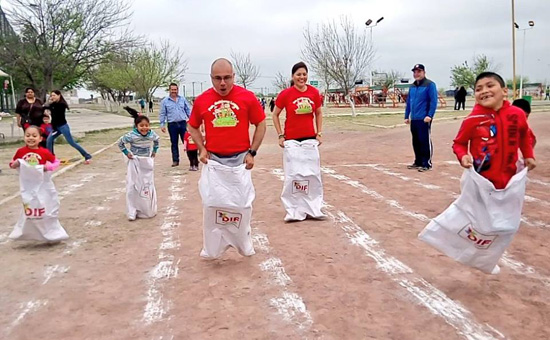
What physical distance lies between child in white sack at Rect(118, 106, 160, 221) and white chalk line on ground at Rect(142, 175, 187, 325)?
1.10ft

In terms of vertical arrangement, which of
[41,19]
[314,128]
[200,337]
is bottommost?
[200,337]

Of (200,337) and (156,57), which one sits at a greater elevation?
(156,57)

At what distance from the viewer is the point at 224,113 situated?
4.78 meters

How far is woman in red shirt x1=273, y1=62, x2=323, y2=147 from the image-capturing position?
21.1 feet

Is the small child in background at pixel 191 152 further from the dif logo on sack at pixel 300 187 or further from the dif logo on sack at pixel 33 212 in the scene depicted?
the dif logo on sack at pixel 33 212

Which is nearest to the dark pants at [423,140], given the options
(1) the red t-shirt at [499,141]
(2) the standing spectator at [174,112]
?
(2) the standing spectator at [174,112]

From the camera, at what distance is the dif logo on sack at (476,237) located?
155 inches

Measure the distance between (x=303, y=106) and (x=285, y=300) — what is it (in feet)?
9.98

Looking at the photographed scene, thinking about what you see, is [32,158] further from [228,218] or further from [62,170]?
[62,170]

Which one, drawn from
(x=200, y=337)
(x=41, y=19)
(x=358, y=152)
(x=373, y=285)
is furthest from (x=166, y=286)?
(x=41, y=19)

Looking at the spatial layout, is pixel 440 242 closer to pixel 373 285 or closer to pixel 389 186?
pixel 373 285

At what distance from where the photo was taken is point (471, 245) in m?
4.04

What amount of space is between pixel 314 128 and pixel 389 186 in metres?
2.57

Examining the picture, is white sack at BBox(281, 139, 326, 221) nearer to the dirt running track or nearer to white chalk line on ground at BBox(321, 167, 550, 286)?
the dirt running track
